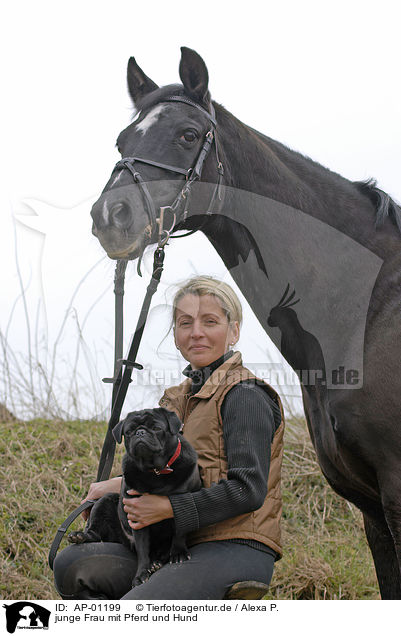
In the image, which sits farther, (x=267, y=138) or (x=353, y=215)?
(x=267, y=138)

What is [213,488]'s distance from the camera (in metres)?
2.31

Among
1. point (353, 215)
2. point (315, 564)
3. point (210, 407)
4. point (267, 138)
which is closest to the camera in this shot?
point (210, 407)

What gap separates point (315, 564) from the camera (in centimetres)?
425

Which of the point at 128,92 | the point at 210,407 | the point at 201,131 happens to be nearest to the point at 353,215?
the point at 201,131

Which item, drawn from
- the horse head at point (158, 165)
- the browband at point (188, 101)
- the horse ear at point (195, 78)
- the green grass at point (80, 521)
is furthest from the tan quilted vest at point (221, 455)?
the green grass at point (80, 521)

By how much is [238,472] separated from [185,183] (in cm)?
121

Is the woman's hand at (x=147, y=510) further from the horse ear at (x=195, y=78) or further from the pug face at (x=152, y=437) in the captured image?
the horse ear at (x=195, y=78)

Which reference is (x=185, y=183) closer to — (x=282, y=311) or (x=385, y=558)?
(x=282, y=311)

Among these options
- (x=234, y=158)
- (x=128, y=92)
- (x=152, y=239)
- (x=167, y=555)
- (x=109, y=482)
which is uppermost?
(x=128, y=92)

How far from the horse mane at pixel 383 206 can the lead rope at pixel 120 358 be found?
37.7 inches

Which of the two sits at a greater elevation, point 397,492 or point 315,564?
point 397,492

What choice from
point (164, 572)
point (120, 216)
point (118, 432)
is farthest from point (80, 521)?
point (120, 216)

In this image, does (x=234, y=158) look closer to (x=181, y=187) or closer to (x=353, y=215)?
(x=181, y=187)
